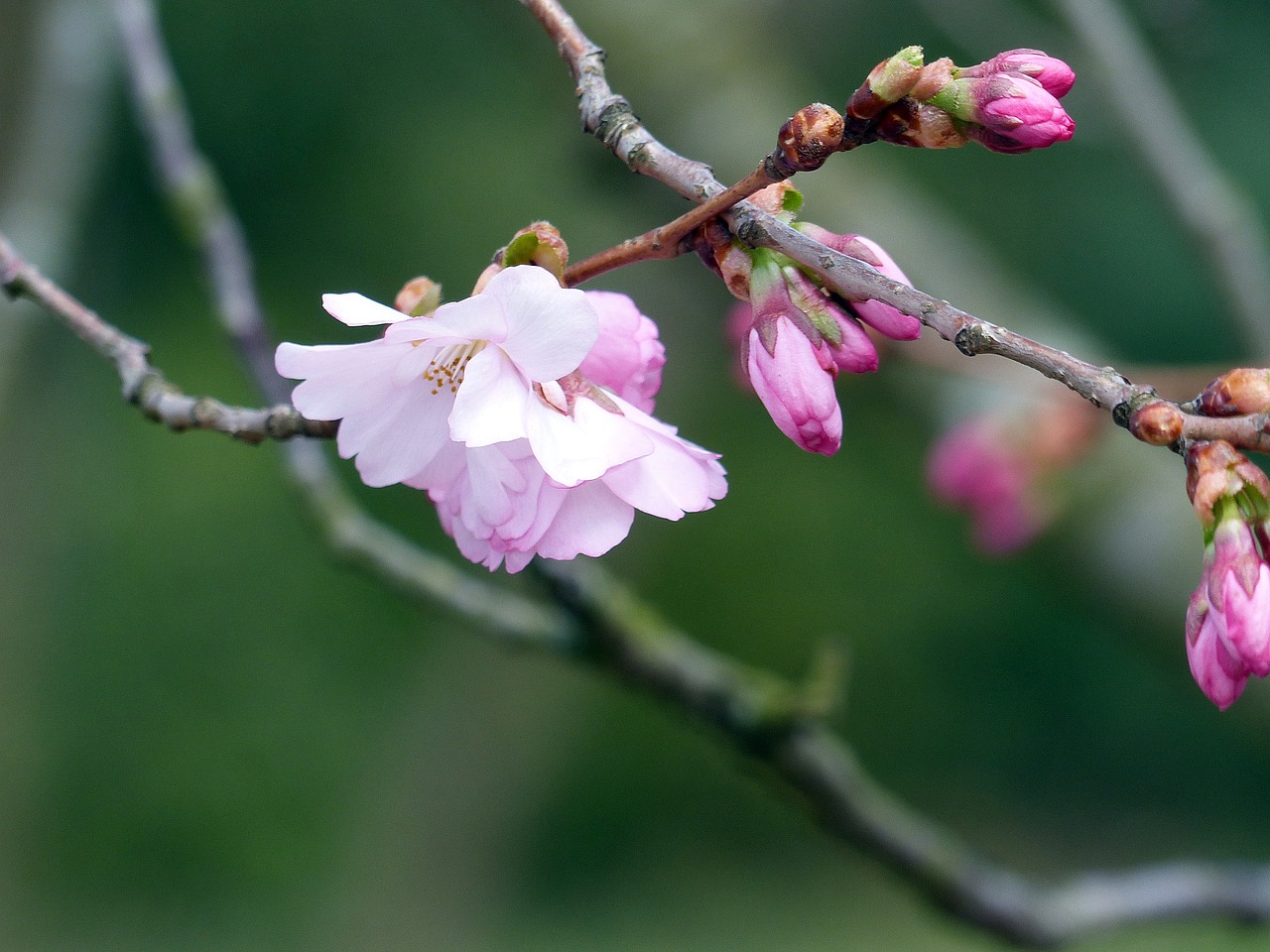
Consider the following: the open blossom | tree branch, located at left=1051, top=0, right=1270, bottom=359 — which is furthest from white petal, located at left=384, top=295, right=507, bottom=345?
tree branch, located at left=1051, top=0, right=1270, bottom=359

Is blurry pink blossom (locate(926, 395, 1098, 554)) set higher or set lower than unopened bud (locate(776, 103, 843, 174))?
higher

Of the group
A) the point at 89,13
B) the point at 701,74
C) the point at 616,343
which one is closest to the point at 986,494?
the point at 701,74

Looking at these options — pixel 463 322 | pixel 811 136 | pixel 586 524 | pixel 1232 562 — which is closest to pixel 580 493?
pixel 586 524

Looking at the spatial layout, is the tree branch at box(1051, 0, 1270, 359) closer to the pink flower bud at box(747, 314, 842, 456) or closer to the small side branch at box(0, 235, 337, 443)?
the pink flower bud at box(747, 314, 842, 456)

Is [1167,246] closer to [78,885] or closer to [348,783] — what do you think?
[348,783]

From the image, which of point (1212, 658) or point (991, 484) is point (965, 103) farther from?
point (991, 484)
